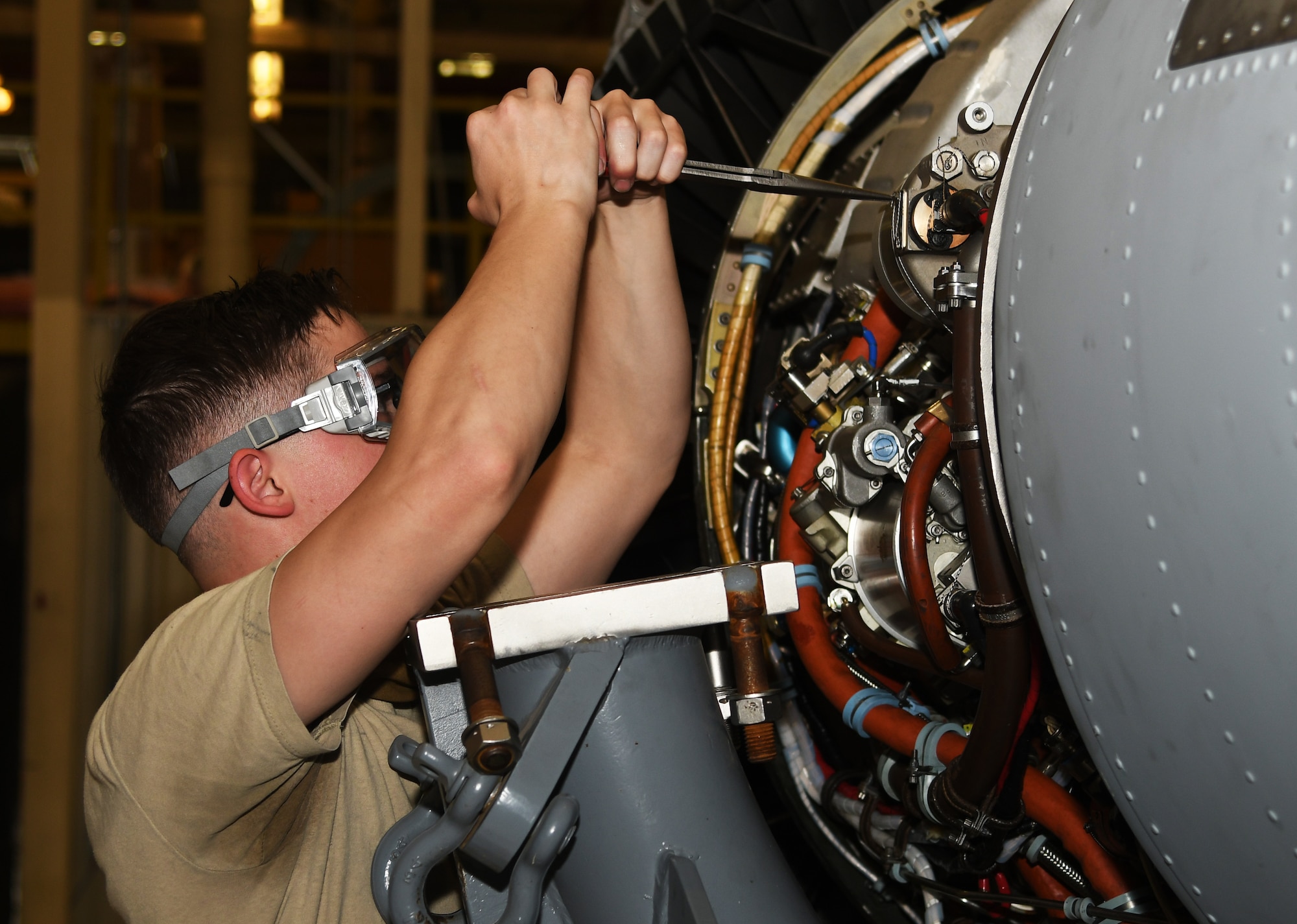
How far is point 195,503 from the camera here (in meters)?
1.25

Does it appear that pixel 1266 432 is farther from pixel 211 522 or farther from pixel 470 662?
pixel 211 522

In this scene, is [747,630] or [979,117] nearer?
[747,630]

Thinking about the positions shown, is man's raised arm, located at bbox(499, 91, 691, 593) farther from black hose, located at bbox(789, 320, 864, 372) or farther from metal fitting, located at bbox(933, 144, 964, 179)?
metal fitting, located at bbox(933, 144, 964, 179)

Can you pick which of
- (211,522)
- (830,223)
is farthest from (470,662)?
(830,223)

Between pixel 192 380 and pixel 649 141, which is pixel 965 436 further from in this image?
pixel 192 380

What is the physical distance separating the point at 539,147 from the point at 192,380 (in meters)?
0.50

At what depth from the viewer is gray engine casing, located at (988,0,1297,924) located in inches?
29.7

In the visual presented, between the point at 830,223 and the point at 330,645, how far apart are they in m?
1.08

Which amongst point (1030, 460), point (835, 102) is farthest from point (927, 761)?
point (835, 102)

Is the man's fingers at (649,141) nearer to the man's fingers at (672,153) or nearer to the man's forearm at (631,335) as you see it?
the man's fingers at (672,153)

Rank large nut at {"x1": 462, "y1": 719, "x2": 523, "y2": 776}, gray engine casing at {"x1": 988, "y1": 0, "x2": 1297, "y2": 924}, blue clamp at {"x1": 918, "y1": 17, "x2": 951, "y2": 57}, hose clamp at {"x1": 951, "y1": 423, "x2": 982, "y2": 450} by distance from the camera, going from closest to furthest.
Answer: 1. gray engine casing at {"x1": 988, "y1": 0, "x2": 1297, "y2": 924}
2. large nut at {"x1": 462, "y1": 719, "x2": 523, "y2": 776}
3. hose clamp at {"x1": 951, "y1": 423, "x2": 982, "y2": 450}
4. blue clamp at {"x1": 918, "y1": 17, "x2": 951, "y2": 57}

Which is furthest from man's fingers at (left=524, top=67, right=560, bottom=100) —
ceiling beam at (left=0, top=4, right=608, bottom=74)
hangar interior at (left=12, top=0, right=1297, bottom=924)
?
ceiling beam at (left=0, top=4, right=608, bottom=74)

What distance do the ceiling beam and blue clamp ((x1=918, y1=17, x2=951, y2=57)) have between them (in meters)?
4.18

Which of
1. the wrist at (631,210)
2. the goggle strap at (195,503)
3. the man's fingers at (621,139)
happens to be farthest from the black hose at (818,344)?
the goggle strap at (195,503)
